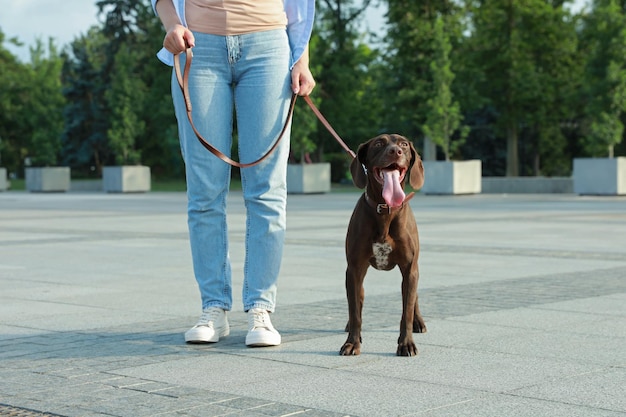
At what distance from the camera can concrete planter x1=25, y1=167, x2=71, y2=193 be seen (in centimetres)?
3838

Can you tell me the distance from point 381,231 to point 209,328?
3.24 feet

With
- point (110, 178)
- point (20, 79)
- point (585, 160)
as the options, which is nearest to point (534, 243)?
point (585, 160)

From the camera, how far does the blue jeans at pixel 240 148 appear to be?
5191 mm

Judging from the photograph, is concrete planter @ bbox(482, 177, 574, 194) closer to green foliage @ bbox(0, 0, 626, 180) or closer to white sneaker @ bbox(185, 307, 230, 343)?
green foliage @ bbox(0, 0, 626, 180)

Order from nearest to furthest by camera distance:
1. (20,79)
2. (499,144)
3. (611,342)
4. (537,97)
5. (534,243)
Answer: (611,342)
(534,243)
(537,97)
(499,144)
(20,79)

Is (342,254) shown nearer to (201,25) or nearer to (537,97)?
(201,25)

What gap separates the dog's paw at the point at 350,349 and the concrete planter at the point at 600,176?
23.1 meters

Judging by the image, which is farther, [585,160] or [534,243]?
[585,160]

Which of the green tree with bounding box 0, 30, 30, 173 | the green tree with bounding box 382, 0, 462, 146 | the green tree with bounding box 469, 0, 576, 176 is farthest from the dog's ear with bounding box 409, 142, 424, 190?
the green tree with bounding box 0, 30, 30, 173

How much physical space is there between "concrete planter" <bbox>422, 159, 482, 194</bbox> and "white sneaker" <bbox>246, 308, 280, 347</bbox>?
80.4ft

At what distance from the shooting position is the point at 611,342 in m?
5.14

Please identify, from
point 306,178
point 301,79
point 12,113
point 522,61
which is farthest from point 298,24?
point 12,113

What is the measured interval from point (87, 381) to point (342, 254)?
6.51 meters

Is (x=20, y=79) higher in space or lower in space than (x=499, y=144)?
higher
